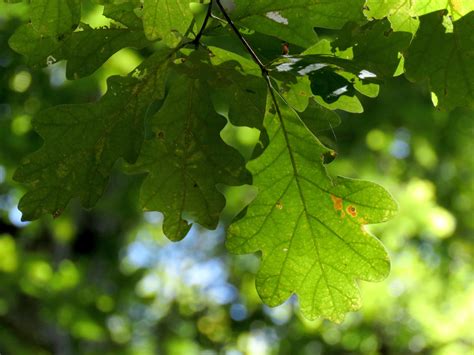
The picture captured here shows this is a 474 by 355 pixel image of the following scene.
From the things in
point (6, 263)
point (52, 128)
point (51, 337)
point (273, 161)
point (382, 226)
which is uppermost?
point (52, 128)

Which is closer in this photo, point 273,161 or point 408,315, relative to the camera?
point 273,161

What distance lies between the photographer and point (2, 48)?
4.62m

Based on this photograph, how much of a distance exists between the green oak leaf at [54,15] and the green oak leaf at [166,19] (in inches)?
5.6

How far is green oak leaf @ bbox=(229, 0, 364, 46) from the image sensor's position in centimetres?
137

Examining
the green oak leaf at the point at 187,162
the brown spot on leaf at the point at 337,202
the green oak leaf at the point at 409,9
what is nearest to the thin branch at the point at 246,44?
the green oak leaf at the point at 187,162

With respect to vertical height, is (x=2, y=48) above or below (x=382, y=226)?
above

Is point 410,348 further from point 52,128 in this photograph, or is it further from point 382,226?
point 52,128

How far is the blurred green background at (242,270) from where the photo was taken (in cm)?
495

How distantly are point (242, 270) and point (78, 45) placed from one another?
6.97m

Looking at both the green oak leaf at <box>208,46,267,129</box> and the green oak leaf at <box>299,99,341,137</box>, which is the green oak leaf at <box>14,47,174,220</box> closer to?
the green oak leaf at <box>208,46,267,129</box>

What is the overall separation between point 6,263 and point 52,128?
368 cm

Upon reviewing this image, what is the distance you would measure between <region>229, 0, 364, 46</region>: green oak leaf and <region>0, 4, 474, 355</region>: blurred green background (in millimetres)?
3129

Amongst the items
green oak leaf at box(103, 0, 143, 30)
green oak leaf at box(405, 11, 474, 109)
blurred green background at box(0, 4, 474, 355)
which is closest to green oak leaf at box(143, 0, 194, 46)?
green oak leaf at box(103, 0, 143, 30)

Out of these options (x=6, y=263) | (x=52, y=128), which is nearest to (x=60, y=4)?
(x=52, y=128)
